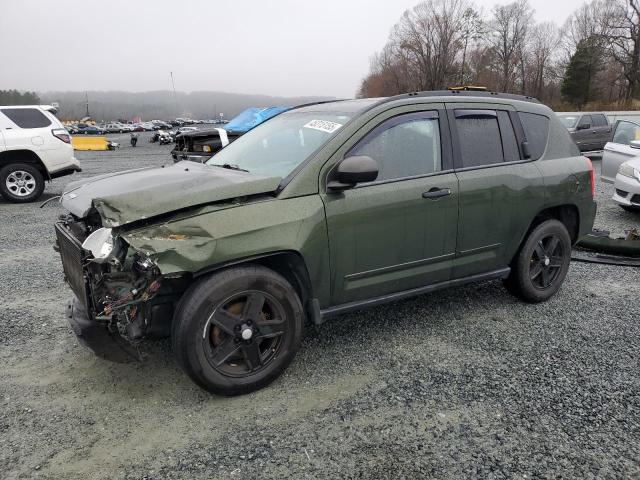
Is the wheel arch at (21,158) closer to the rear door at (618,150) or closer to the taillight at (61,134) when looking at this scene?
the taillight at (61,134)

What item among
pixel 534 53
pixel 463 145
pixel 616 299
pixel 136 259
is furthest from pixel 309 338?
pixel 534 53

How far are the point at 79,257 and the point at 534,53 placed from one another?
3167 inches

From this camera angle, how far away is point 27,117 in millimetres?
9750

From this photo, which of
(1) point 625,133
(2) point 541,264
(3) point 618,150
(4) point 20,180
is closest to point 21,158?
(4) point 20,180

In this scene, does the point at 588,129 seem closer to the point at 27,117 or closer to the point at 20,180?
the point at 27,117

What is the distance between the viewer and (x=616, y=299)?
14.9 feet

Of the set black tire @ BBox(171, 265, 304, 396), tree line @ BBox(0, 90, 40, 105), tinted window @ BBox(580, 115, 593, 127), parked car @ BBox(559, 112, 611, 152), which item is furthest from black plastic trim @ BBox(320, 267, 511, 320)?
tree line @ BBox(0, 90, 40, 105)

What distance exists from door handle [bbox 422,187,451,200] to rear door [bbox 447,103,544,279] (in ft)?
0.50

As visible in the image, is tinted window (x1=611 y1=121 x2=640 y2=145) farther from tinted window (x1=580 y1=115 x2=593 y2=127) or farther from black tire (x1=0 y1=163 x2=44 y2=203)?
black tire (x1=0 y1=163 x2=44 y2=203)

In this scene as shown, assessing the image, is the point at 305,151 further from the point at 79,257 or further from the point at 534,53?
the point at 534,53

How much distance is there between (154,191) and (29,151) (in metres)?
8.45

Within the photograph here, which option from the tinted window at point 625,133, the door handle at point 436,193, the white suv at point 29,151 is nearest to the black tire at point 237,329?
the door handle at point 436,193

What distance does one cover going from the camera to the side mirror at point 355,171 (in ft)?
9.87

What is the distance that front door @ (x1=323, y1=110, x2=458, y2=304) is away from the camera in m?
3.22
